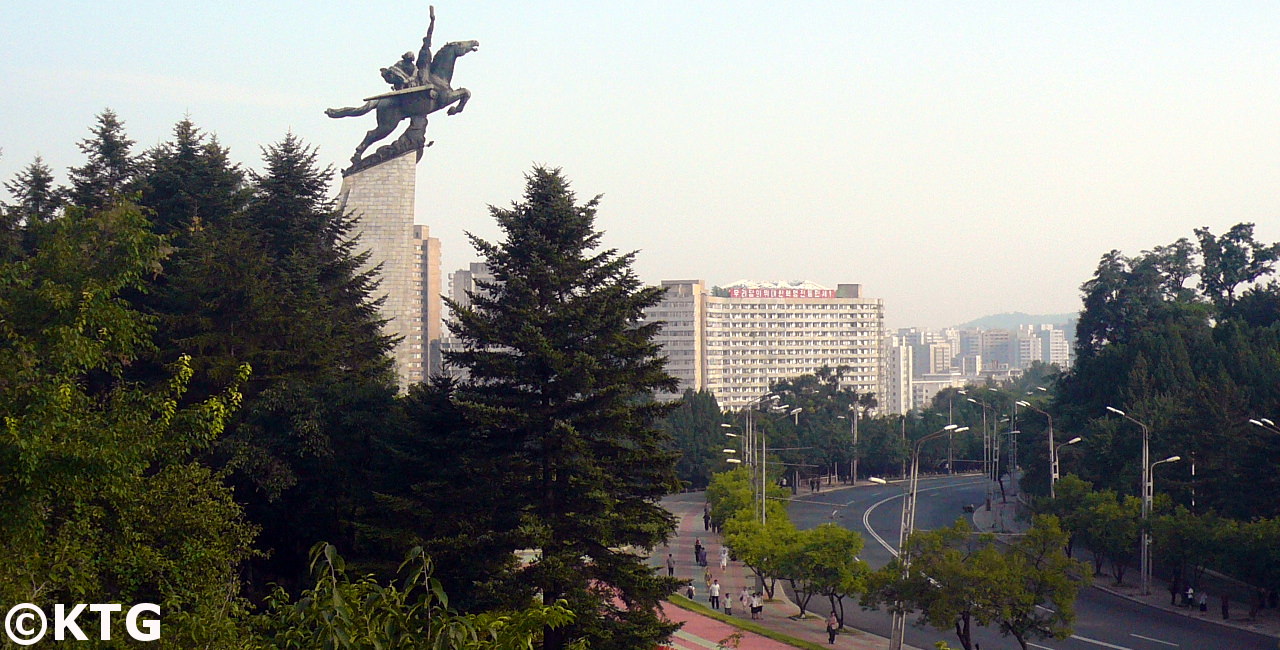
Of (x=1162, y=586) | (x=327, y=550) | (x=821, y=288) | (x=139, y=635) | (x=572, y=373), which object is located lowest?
(x=1162, y=586)

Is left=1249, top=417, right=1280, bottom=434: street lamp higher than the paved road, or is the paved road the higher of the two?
left=1249, top=417, right=1280, bottom=434: street lamp

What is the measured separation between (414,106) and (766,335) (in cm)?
10690

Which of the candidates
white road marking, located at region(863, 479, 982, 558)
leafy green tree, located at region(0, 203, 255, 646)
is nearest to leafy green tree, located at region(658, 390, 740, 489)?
white road marking, located at region(863, 479, 982, 558)

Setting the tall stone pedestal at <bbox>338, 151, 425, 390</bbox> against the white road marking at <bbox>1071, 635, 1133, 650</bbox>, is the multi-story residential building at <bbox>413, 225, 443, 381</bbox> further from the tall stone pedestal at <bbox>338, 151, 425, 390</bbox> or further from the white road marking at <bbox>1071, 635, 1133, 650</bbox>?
the white road marking at <bbox>1071, 635, 1133, 650</bbox>

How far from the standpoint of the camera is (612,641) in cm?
2314

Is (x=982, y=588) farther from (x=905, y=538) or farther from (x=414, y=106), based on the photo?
(x=414, y=106)

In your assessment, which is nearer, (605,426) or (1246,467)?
(605,426)

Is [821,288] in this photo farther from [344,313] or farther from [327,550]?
[327,550]

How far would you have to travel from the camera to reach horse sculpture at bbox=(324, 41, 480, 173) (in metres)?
66.5

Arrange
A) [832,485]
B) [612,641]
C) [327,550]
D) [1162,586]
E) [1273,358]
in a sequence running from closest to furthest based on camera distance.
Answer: [327,550] < [612,641] < [1162,586] < [1273,358] < [832,485]

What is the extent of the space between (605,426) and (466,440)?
2683 mm

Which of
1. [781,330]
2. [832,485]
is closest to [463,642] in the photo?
[832,485]

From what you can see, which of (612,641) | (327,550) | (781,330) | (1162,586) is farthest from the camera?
(781,330)

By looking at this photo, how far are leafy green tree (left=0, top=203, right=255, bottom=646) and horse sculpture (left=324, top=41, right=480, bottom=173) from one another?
49511mm
